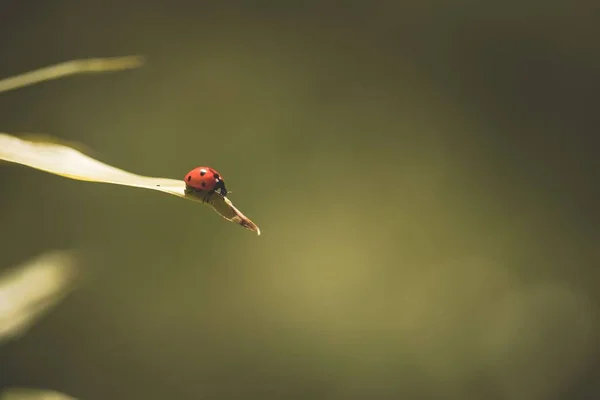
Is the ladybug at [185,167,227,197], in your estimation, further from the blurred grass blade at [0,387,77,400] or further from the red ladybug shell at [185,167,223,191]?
the blurred grass blade at [0,387,77,400]

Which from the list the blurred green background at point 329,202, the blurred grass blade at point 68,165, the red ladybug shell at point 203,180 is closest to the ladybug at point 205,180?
the red ladybug shell at point 203,180

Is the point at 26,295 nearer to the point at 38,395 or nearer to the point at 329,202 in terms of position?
the point at 38,395

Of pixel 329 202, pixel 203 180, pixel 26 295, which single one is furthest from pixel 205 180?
pixel 329 202

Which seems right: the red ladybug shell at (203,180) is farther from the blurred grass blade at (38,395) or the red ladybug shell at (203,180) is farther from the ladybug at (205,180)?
the blurred grass blade at (38,395)

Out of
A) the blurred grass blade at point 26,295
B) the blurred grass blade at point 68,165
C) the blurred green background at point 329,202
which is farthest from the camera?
the blurred green background at point 329,202

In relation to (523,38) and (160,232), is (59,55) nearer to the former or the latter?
(160,232)
